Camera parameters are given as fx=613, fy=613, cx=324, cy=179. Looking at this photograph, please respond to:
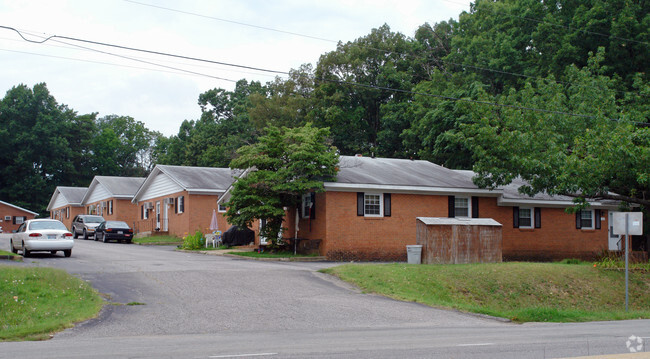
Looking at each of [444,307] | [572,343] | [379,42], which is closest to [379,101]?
[379,42]

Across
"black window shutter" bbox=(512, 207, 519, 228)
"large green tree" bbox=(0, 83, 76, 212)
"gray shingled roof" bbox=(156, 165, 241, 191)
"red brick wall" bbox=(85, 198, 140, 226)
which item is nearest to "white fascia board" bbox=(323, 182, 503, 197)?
"black window shutter" bbox=(512, 207, 519, 228)

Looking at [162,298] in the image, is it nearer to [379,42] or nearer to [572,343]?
[572,343]

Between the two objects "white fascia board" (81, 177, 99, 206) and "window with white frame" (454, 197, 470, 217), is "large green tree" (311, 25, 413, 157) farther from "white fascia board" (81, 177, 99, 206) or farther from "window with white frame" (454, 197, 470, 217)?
"window with white frame" (454, 197, 470, 217)

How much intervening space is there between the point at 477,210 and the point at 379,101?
33.3 metres

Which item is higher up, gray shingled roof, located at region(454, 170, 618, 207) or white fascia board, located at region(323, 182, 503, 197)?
white fascia board, located at region(323, 182, 503, 197)

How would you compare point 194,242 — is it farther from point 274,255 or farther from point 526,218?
point 526,218

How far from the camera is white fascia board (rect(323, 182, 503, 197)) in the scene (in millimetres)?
26641

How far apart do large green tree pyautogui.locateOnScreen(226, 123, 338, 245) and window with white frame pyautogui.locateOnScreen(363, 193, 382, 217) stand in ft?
6.28

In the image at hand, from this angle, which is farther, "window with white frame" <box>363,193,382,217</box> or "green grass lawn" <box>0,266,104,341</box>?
"window with white frame" <box>363,193,382,217</box>

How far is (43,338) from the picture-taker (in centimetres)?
1074

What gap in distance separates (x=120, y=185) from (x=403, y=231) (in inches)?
1406

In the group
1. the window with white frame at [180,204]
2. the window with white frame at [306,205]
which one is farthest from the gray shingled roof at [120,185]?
the window with white frame at [306,205]

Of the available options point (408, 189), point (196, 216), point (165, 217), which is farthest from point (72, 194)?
point (408, 189)

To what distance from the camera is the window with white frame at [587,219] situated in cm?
3281
